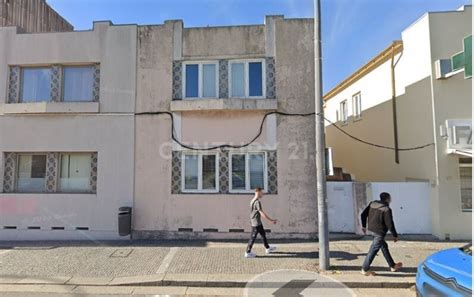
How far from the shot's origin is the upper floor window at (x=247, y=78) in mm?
8820

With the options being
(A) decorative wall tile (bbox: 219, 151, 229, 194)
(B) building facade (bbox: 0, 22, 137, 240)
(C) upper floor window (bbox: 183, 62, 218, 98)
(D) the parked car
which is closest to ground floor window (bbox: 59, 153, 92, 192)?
(B) building facade (bbox: 0, 22, 137, 240)

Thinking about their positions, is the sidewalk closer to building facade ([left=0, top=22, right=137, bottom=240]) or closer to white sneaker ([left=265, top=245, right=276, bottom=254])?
white sneaker ([left=265, top=245, right=276, bottom=254])

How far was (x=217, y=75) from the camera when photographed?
8.88 meters

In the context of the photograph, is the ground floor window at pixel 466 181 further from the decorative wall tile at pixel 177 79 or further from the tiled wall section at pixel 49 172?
the tiled wall section at pixel 49 172

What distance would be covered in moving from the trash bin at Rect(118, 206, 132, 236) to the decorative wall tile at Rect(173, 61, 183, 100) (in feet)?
11.7

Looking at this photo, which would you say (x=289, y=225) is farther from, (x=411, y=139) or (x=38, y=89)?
(x=38, y=89)

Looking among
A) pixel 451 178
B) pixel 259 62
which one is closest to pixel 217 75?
pixel 259 62

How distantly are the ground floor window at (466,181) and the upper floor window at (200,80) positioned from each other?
7.19 m

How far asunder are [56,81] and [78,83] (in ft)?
2.02

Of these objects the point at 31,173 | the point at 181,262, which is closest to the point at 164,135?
the point at 181,262

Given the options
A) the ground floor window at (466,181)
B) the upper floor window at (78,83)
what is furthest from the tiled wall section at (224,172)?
the ground floor window at (466,181)

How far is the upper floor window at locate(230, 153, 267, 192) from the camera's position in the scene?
8625 mm

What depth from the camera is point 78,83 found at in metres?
9.22

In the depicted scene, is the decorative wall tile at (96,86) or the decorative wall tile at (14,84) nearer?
the decorative wall tile at (96,86)
